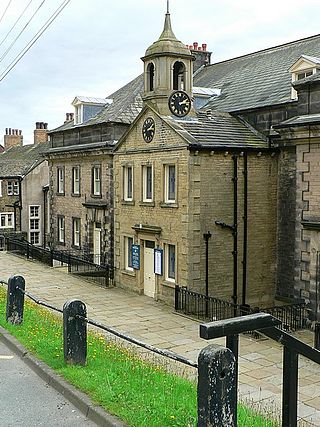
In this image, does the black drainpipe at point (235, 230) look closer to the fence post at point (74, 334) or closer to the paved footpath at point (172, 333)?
the paved footpath at point (172, 333)

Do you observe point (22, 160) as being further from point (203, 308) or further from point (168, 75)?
point (203, 308)

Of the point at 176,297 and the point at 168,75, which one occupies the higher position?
the point at 168,75

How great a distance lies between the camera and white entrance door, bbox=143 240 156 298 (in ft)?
70.3

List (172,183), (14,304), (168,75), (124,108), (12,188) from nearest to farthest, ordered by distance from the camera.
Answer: (14,304), (172,183), (168,75), (124,108), (12,188)

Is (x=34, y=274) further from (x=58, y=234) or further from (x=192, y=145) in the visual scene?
(x=192, y=145)

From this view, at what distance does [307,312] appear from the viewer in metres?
16.4

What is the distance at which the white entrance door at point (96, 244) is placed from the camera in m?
27.6

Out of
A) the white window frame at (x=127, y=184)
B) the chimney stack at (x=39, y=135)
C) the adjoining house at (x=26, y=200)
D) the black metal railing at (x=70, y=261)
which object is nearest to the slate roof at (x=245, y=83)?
the white window frame at (x=127, y=184)

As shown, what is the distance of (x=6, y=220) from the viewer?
136 ft

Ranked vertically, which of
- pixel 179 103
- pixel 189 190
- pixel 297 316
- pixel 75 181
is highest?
pixel 179 103

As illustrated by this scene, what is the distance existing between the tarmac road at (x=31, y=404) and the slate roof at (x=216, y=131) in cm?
1179

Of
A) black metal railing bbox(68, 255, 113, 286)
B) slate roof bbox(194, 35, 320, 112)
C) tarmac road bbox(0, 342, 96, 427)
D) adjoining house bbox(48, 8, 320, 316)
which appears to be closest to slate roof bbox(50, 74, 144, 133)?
adjoining house bbox(48, 8, 320, 316)

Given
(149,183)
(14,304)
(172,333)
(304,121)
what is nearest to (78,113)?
(149,183)

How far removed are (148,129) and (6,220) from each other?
23882 millimetres
